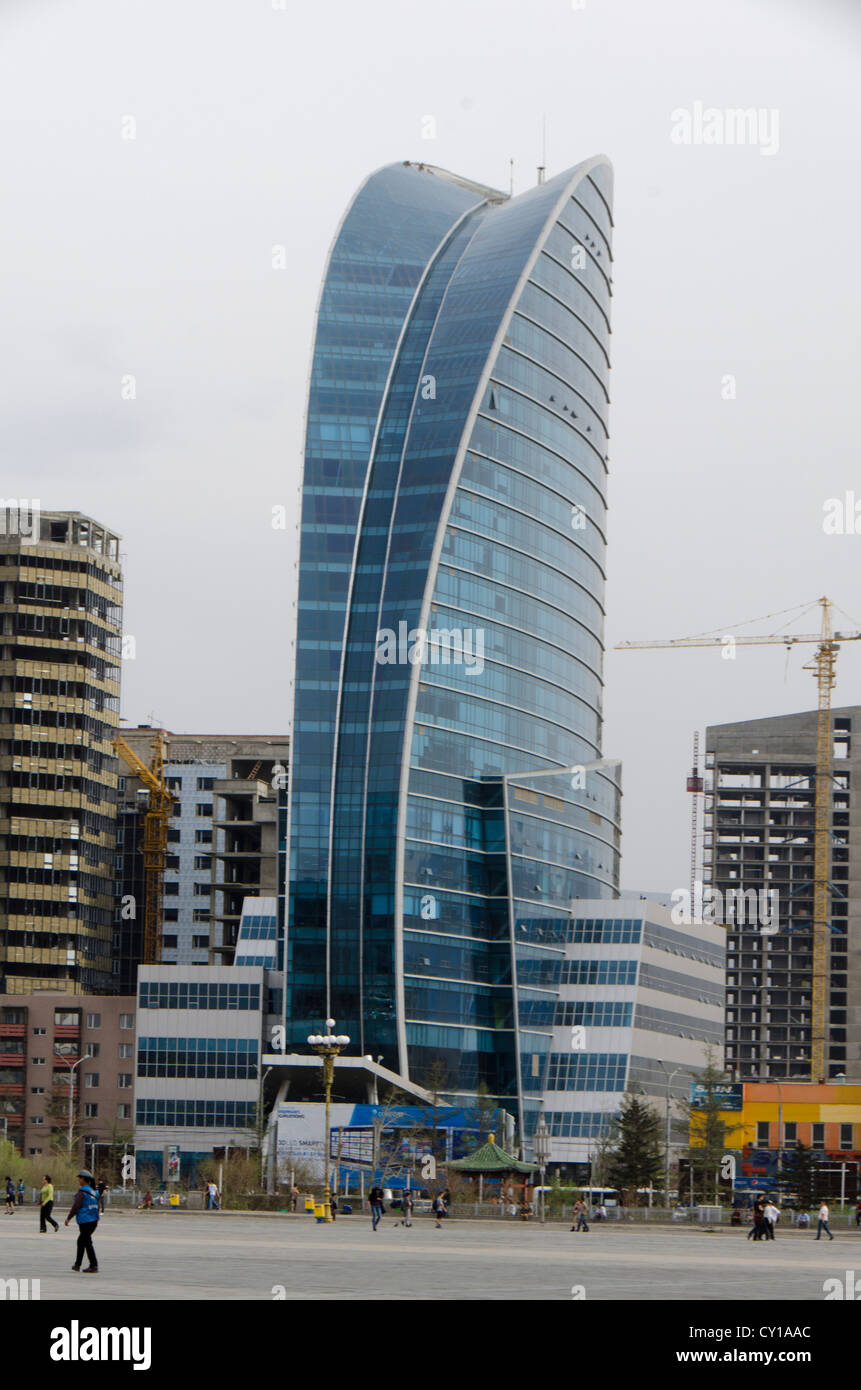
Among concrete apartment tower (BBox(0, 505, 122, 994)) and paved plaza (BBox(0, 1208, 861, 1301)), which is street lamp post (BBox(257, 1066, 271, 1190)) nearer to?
concrete apartment tower (BBox(0, 505, 122, 994))

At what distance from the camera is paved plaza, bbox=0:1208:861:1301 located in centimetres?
3788

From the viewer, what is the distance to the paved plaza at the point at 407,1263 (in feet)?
124

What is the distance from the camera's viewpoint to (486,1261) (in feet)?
165

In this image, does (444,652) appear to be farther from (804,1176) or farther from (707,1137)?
(804,1176)

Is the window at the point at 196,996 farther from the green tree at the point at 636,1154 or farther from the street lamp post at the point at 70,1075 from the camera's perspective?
the green tree at the point at 636,1154

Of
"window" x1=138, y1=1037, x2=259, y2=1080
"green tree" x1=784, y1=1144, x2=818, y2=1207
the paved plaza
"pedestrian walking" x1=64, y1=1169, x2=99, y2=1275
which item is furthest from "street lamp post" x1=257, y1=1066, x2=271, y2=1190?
"pedestrian walking" x1=64, y1=1169, x2=99, y2=1275

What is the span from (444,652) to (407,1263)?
4438 inches

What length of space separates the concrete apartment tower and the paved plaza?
10115cm

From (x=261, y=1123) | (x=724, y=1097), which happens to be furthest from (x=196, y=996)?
(x=724, y=1097)

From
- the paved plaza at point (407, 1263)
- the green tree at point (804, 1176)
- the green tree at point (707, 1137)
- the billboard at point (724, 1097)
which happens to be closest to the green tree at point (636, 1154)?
the green tree at point (707, 1137)

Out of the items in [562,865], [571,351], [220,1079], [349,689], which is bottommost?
[220,1079]
